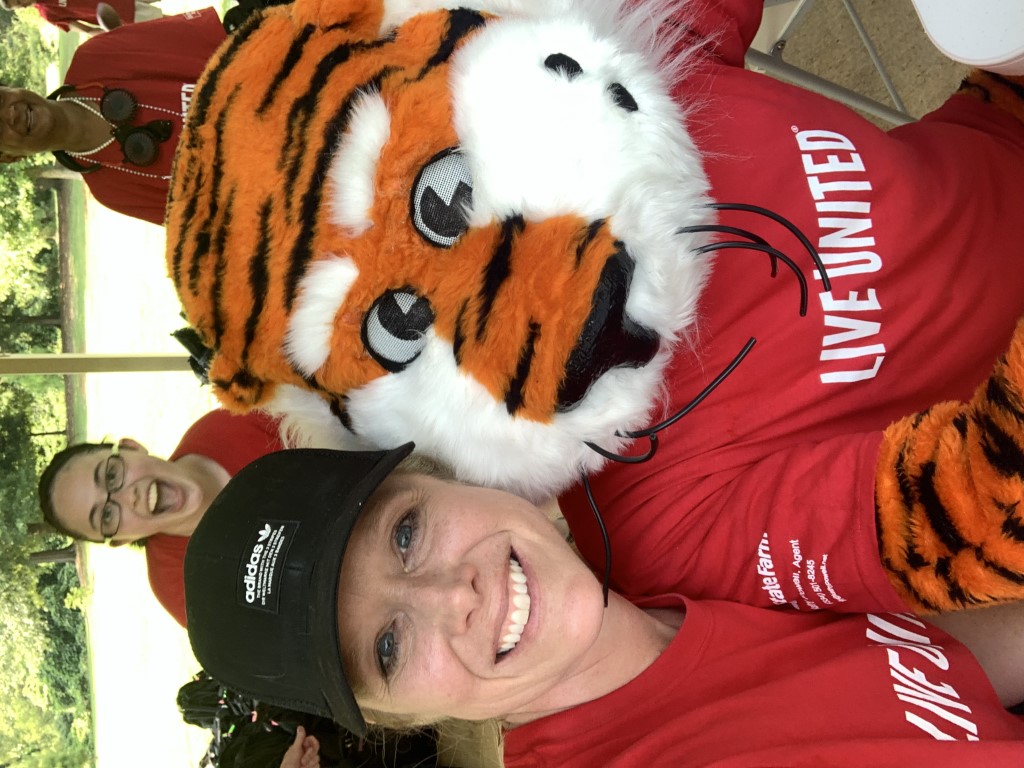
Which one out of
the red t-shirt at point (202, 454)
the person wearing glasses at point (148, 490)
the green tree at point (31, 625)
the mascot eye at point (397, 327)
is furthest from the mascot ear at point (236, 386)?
the green tree at point (31, 625)

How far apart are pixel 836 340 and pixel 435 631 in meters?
0.50

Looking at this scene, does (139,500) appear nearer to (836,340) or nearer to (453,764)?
(453,764)

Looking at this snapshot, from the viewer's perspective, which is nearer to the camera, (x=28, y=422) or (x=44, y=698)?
(x=28, y=422)

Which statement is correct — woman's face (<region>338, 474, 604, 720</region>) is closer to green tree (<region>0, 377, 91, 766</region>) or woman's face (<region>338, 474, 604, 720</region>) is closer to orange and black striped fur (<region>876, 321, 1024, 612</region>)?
orange and black striped fur (<region>876, 321, 1024, 612</region>)

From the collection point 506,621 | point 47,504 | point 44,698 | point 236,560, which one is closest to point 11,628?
point 44,698

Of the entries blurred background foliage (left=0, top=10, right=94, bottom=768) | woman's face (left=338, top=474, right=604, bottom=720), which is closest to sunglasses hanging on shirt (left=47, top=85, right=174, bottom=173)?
blurred background foliage (left=0, top=10, right=94, bottom=768)

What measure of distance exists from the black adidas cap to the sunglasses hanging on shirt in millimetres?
1064

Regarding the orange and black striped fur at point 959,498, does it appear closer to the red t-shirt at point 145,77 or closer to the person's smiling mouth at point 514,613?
the person's smiling mouth at point 514,613

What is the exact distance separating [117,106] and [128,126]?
44 mm

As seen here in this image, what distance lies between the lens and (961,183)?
778 millimetres

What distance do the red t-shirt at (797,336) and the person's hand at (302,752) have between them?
1142 millimetres

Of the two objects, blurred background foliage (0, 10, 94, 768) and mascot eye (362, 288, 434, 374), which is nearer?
mascot eye (362, 288, 434, 374)

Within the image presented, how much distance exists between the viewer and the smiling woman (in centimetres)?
65

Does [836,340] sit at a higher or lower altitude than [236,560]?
higher
